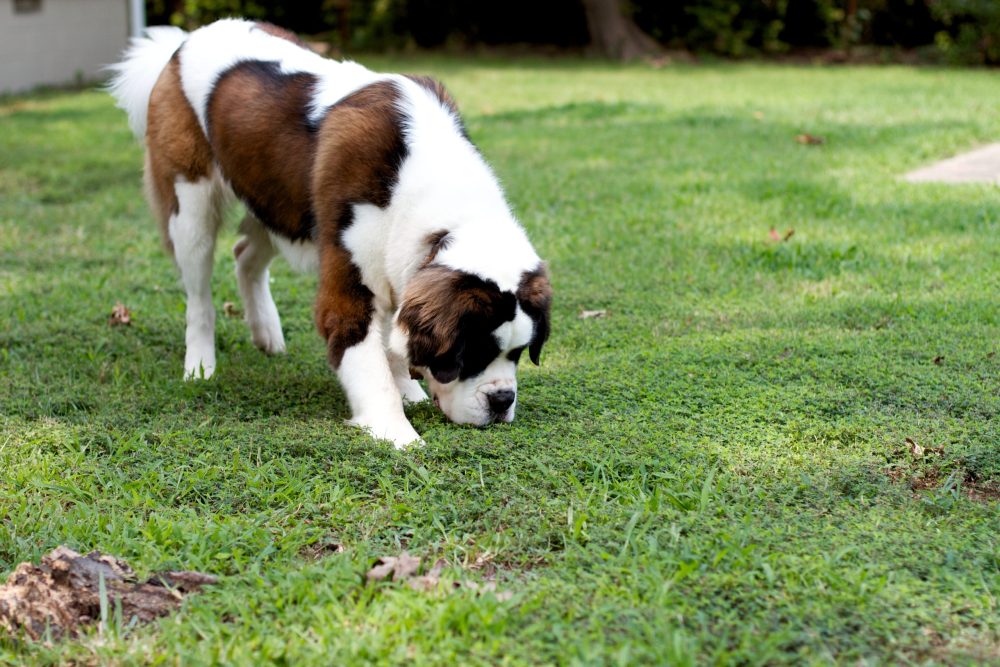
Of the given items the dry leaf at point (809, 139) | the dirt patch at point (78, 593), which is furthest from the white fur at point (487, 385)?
the dry leaf at point (809, 139)

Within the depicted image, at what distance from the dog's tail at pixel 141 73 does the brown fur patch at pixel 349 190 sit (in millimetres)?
1597

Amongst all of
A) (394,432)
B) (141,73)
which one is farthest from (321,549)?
(141,73)

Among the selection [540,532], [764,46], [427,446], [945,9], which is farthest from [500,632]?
[764,46]

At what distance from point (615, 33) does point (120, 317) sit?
1806 cm

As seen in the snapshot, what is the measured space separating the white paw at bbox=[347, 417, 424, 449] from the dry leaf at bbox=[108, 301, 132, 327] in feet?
7.24

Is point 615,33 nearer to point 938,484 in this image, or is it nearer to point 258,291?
point 258,291

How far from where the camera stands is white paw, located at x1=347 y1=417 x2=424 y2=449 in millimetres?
4055

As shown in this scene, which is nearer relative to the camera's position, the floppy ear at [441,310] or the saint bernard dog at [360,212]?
the floppy ear at [441,310]

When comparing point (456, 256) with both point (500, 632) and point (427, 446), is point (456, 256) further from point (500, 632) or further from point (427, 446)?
point (500, 632)

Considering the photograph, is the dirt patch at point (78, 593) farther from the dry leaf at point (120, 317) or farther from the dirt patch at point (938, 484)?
the dry leaf at point (120, 317)

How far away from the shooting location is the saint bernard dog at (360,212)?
12.7ft

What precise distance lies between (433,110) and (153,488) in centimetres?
184

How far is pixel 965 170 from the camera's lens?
29.5 ft

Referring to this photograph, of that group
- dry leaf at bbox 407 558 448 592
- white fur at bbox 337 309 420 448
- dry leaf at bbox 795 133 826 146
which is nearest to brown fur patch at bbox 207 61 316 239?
white fur at bbox 337 309 420 448
